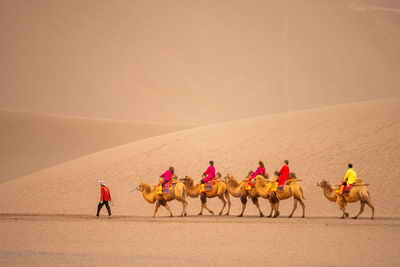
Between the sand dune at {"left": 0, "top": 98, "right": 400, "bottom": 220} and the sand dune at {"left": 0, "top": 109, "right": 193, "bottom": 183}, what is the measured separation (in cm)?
1308

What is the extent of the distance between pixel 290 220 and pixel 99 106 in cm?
6431

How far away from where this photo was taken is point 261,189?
2045 centimetres

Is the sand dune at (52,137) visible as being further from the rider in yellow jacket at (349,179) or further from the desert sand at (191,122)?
the rider in yellow jacket at (349,179)

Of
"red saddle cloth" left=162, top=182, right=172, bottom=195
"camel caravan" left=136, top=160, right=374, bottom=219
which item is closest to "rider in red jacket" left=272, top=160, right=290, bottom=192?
"camel caravan" left=136, top=160, right=374, bottom=219

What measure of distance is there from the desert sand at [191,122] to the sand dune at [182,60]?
0.34 meters

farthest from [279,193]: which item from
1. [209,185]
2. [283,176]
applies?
[209,185]

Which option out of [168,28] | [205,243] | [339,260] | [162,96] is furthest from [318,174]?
[168,28]

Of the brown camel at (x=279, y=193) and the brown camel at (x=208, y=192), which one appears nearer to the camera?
the brown camel at (x=279, y=193)

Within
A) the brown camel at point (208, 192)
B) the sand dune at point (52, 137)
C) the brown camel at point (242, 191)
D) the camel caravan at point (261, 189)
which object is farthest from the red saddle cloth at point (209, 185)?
the sand dune at point (52, 137)

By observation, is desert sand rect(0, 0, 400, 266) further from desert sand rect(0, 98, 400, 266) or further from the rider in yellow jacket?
the rider in yellow jacket

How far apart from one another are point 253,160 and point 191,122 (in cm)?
5064

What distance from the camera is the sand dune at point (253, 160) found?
2595cm

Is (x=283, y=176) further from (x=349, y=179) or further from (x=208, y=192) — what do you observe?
(x=208, y=192)

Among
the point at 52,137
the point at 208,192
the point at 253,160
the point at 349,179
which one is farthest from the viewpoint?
the point at 52,137
